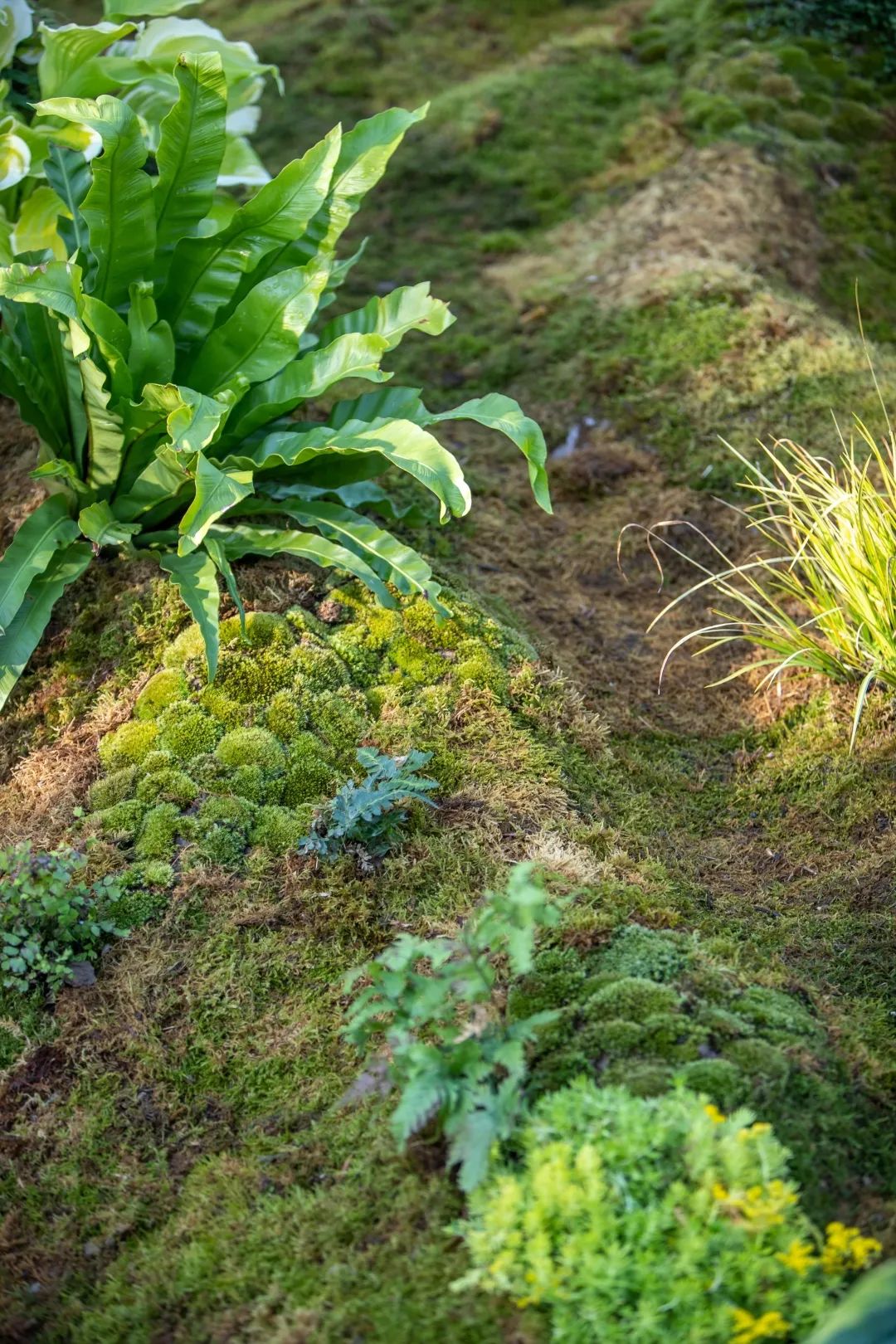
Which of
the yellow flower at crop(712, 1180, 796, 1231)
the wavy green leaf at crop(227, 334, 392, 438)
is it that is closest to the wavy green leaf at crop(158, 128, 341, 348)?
the wavy green leaf at crop(227, 334, 392, 438)

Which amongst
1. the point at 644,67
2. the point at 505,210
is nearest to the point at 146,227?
the point at 505,210

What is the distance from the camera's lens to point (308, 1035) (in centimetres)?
220

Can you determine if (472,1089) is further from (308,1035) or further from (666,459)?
(666,459)

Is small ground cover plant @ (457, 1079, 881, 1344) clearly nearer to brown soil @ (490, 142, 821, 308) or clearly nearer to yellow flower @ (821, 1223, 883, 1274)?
yellow flower @ (821, 1223, 883, 1274)

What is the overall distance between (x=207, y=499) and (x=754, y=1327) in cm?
195

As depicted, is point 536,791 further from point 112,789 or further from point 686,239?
point 686,239

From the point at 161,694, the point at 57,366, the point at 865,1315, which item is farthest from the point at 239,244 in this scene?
the point at 865,1315

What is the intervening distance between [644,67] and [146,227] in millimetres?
4926

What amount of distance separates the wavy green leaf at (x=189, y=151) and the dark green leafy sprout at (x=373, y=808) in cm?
157

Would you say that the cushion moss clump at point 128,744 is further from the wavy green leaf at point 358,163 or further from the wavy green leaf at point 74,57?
the wavy green leaf at point 74,57

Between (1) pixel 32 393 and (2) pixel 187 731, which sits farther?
(1) pixel 32 393

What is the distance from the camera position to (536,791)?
8.68ft

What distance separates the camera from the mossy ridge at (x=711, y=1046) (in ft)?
6.10

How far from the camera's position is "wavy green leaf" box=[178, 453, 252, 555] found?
2496 millimetres
